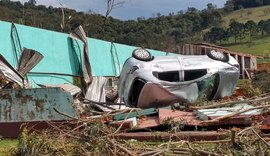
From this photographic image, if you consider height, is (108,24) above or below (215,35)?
above

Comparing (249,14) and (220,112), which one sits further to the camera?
(249,14)

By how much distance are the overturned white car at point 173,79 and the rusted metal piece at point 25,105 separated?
219 cm

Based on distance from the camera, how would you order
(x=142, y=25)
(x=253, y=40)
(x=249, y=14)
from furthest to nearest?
(x=249, y=14), (x=253, y=40), (x=142, y=25)

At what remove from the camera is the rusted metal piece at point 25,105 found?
838 centimetres

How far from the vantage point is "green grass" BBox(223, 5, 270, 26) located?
263 ft

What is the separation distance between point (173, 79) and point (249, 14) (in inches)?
3063

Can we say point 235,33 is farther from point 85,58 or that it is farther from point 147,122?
point 147,122

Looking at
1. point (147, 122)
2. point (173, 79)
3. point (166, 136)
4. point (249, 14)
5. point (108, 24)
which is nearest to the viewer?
point (166, 136)

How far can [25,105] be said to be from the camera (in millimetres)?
8477

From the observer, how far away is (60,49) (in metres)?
16.0

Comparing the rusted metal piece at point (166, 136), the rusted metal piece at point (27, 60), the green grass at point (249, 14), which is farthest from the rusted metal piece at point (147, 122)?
the green grass at point (249, 14)

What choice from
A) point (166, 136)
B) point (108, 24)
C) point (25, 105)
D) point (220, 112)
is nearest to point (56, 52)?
point (25, 105)

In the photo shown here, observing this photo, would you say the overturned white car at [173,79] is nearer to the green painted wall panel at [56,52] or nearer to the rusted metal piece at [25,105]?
the rusted metal piece at [25,105]

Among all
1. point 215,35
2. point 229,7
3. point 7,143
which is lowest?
point 215,35
